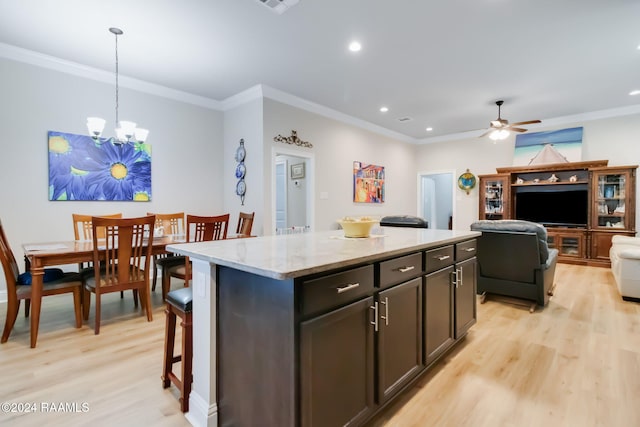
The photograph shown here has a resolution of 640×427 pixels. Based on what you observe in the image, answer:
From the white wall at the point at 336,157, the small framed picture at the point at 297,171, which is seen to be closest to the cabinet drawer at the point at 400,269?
the white wall at the point at 336,157

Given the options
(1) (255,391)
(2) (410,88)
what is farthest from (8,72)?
(2) (410,88)

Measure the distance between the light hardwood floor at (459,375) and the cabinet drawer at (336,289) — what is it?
790mm

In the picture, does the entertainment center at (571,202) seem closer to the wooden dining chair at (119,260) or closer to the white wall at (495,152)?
the white wall at (495,152)

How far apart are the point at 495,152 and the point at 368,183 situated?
3.04m

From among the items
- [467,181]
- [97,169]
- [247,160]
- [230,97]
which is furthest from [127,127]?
[467,181]

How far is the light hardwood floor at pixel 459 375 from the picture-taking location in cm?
170

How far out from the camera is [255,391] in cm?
137

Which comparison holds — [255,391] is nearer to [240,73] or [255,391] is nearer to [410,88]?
[240,73]

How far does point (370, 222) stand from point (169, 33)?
2.86 m

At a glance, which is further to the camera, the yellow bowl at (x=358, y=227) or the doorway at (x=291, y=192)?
the doorway at (x=291, y=192)

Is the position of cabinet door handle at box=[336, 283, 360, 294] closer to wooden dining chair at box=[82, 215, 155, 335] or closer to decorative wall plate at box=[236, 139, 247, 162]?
wooden dining chair at box=[82, 215, 155, 335]

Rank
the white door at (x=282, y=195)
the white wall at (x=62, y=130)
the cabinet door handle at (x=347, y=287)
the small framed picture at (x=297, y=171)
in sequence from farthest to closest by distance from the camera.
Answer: the white door at (x=282, y=195) < the small framed picture at (x=297, y=171) < the white wall at (x=62, y=130) < the cabinet door handle at (x=347, y=287)

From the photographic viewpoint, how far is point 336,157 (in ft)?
19.8

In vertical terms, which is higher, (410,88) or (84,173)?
(410,88)
